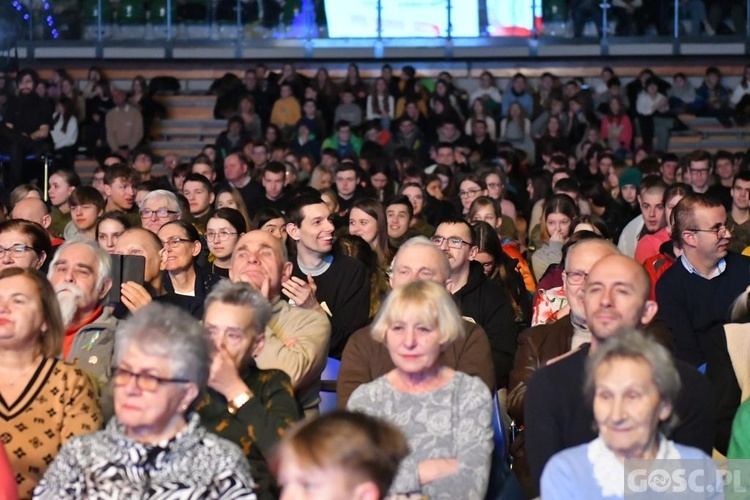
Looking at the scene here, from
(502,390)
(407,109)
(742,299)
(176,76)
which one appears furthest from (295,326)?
(176,76)

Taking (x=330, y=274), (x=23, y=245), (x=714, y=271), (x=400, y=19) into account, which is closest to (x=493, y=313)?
(x=330, y=274)

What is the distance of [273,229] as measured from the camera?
25.6ft

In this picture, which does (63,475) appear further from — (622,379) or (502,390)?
(502,390)

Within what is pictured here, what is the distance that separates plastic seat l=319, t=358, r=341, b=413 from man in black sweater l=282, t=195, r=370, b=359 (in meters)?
0.63

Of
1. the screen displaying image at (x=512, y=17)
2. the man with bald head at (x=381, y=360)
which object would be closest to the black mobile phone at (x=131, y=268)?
the man with bald head at (x=381, y=360)

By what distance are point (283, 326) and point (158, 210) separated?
8.76 ft

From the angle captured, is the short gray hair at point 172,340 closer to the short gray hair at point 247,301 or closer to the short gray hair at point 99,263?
the short gray hair at point 247,301

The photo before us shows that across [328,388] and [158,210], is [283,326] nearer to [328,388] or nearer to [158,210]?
[328,388]

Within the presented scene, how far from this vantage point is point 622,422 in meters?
3.75

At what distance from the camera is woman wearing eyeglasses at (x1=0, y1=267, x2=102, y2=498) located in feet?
14.0

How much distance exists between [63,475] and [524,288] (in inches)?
171

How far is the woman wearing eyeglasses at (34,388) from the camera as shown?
425cm

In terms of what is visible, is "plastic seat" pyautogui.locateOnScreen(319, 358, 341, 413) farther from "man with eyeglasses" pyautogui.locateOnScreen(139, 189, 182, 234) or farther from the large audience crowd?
"man with eyeglasses" pyautogui.locateOnScreen(139, 189, 182, 234)

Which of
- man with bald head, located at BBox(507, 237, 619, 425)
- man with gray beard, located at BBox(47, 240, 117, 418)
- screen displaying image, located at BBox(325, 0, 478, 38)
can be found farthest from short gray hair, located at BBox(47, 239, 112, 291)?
screen displaying image, located at BBox(325, 0, 478, 38)
